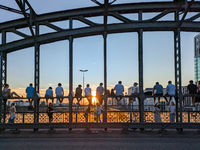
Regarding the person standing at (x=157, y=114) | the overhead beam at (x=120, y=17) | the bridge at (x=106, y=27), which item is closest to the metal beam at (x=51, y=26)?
the bridge at (x=106, y=27)

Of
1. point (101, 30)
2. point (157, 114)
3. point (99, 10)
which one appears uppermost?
point (99, 10)

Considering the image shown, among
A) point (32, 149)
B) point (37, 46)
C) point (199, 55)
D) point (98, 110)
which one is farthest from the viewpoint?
point (199, 55)

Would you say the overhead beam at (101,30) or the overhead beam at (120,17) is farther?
the overhead beam at (120,17)

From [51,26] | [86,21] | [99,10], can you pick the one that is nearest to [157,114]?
[86,21]

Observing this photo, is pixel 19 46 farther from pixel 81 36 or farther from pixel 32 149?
pixel 32 149

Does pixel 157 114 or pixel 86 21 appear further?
pixel 157 114

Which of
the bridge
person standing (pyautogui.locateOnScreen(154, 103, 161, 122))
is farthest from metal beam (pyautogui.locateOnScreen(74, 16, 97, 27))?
person standing (pyautogui.locateOnScreen(154, 103, 161, 122))

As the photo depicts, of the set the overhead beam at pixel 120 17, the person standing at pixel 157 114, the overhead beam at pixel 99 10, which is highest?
the overhead beam at pixel 99 10

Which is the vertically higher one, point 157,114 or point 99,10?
point 99,10

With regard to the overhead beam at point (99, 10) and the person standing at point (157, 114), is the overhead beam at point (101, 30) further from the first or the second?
the person standing at point (157, 114)

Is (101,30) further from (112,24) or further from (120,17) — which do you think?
(120,17)

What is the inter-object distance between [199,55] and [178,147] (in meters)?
115

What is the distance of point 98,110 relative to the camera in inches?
638

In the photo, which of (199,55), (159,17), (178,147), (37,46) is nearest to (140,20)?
(159,17)
